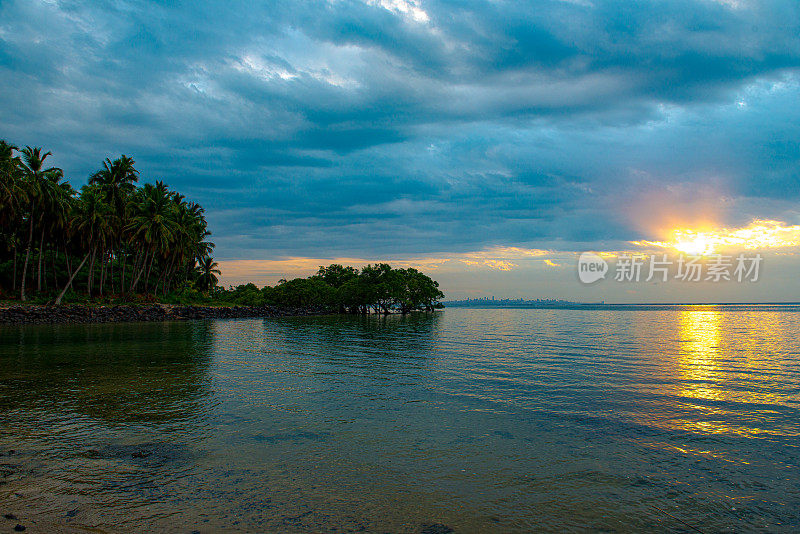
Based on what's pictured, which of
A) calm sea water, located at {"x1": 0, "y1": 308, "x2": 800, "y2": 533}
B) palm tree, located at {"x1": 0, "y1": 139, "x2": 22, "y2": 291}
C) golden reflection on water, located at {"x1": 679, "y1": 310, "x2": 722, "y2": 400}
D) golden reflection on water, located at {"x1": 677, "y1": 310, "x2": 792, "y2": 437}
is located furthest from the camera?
palm tree, located at {"x1": 0, "y1": 139, "x2": 22, "y2": 291}

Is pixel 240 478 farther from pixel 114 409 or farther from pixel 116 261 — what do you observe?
pixel 116 261

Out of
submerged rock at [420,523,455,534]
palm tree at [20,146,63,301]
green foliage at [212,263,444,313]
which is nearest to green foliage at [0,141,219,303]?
palm tree at [20,146,63,301]

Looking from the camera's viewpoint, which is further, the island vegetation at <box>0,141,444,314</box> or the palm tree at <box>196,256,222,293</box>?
the palm tree at <box>196,256,222,293</box>

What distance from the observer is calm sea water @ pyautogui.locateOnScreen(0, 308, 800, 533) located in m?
6.85

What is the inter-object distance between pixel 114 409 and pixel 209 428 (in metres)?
3.89

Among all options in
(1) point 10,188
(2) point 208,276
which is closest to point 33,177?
(1) point 10,188

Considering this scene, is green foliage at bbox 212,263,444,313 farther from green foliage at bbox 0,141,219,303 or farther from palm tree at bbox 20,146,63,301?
palm tree at bbox 20,146,63,301

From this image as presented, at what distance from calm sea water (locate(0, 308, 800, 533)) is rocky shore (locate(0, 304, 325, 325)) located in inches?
1589

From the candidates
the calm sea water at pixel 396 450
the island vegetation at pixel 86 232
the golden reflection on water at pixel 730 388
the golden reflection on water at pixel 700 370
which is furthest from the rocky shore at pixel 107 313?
the golden reflection on water at pixel 730 388

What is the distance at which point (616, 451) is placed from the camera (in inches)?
388

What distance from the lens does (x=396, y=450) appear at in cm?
980

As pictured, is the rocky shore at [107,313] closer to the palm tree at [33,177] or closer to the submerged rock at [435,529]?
the palm tree at [33,177]

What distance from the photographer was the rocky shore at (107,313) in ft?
169

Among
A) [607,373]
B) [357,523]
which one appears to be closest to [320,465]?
[357,523]
